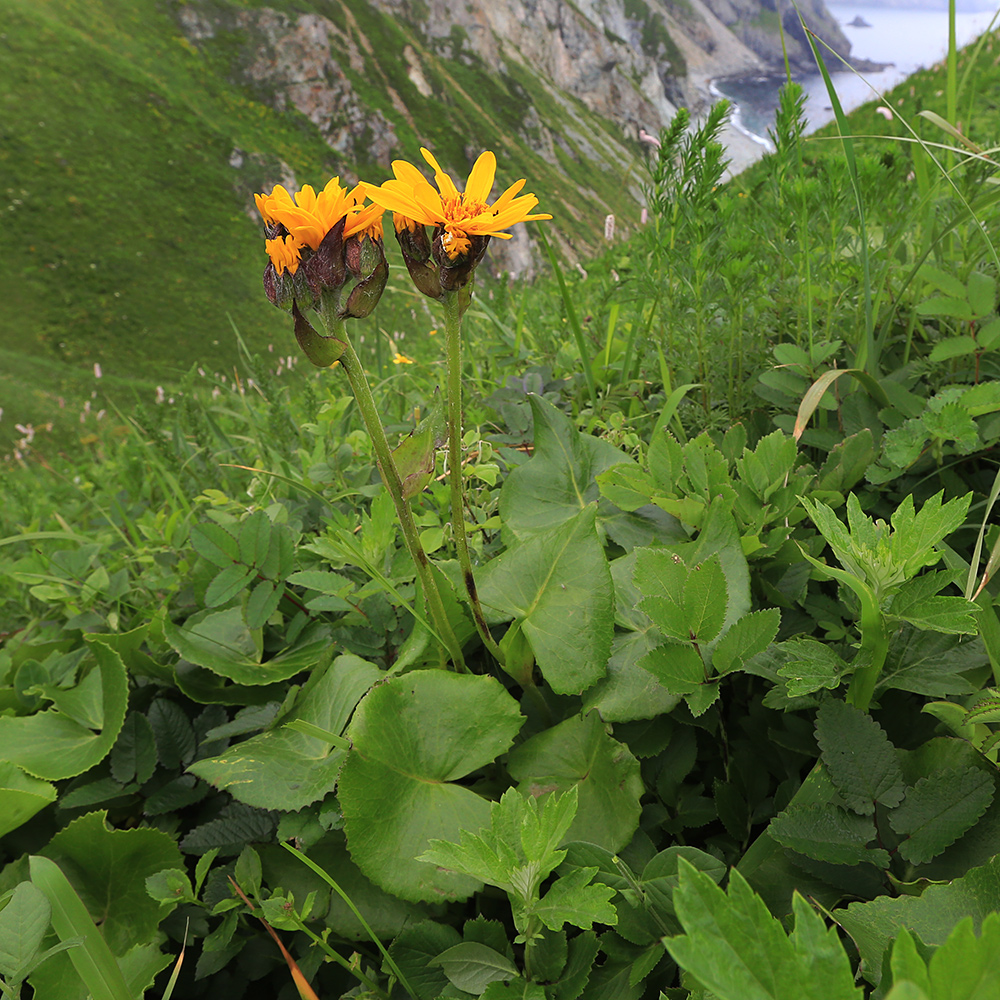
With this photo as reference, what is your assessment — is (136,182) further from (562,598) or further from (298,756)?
(562,598)

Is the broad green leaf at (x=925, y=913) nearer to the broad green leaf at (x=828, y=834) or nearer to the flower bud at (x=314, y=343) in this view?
the broad green leaf at (x=828, y=834)

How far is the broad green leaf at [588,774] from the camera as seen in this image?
Answer: 114cm

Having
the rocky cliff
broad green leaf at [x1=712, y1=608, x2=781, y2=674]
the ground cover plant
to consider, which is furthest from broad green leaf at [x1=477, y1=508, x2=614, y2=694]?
the rocky cliff

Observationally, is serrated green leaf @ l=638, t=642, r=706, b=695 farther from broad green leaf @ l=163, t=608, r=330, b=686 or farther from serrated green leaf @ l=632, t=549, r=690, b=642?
broad green leaf @ l=163, t=608, r=330, b=686

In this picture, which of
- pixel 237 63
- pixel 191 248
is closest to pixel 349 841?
pixel 191 248

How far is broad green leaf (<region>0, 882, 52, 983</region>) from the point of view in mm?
1002

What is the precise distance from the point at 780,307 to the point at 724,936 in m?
2.00

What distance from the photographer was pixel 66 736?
1.65m

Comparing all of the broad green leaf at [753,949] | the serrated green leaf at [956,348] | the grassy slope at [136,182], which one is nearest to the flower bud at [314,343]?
the broad green leaf at [753,949]

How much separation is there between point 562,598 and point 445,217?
30.4 inches

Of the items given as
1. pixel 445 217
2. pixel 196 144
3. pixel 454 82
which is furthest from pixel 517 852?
pixel 454 82

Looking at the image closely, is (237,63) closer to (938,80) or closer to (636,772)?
(938,80)

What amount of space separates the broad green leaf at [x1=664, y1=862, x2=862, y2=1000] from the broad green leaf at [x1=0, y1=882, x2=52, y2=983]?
41.7 inches

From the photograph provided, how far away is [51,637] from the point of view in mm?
2285
